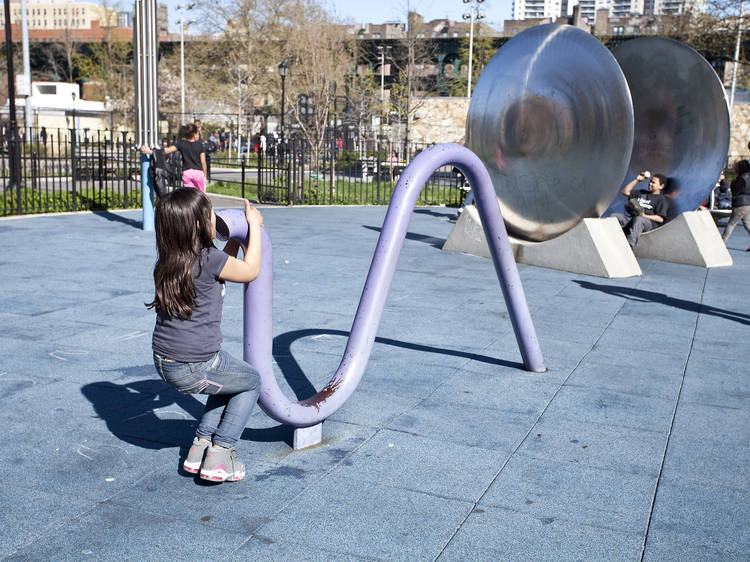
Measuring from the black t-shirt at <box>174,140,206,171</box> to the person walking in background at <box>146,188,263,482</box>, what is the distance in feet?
28.0

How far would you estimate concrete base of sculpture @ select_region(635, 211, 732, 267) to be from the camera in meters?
11.4

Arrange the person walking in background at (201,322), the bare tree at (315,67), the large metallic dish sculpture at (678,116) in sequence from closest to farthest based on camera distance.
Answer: the person walking in background at (201,322) → the large metallic dish sculpture at (678,116) → the bare tree at (315,67)

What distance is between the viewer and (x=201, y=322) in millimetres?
3479

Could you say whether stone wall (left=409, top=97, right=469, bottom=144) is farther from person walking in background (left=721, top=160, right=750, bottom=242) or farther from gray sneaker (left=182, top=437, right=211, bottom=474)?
gray sneaker (left=182, top=437, right=211, bottom=474)

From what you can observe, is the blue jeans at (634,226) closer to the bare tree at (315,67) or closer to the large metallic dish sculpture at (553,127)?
the large metallic dish sculpture at (553,127)

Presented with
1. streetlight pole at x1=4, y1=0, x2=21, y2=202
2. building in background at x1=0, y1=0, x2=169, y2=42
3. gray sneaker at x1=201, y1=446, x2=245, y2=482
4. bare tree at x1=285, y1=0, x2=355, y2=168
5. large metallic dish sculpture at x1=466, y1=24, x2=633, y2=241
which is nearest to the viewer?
gray sneaker at x1=201, y1=446, x2=245, y2=482

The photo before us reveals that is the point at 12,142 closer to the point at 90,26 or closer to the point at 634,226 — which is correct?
the point at 634,226

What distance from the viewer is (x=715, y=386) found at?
5.54m

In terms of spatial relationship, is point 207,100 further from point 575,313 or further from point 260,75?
point 575,313

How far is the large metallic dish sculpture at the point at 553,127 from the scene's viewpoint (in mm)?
9977

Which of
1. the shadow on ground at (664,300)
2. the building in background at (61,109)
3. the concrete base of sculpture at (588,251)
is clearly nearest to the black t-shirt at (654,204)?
the concrete base of sculpture at (588,251)

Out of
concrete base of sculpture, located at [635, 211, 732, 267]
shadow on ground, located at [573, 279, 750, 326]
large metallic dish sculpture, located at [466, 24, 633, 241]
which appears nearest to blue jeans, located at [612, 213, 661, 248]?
concrete base of sculpture, located at [635, 211, 732, 267]

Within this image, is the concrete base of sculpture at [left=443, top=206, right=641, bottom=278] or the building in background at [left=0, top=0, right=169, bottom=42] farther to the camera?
the building in background at [left=0, top=0, right=169, bottom=42]

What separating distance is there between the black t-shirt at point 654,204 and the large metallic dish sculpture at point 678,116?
70cm
